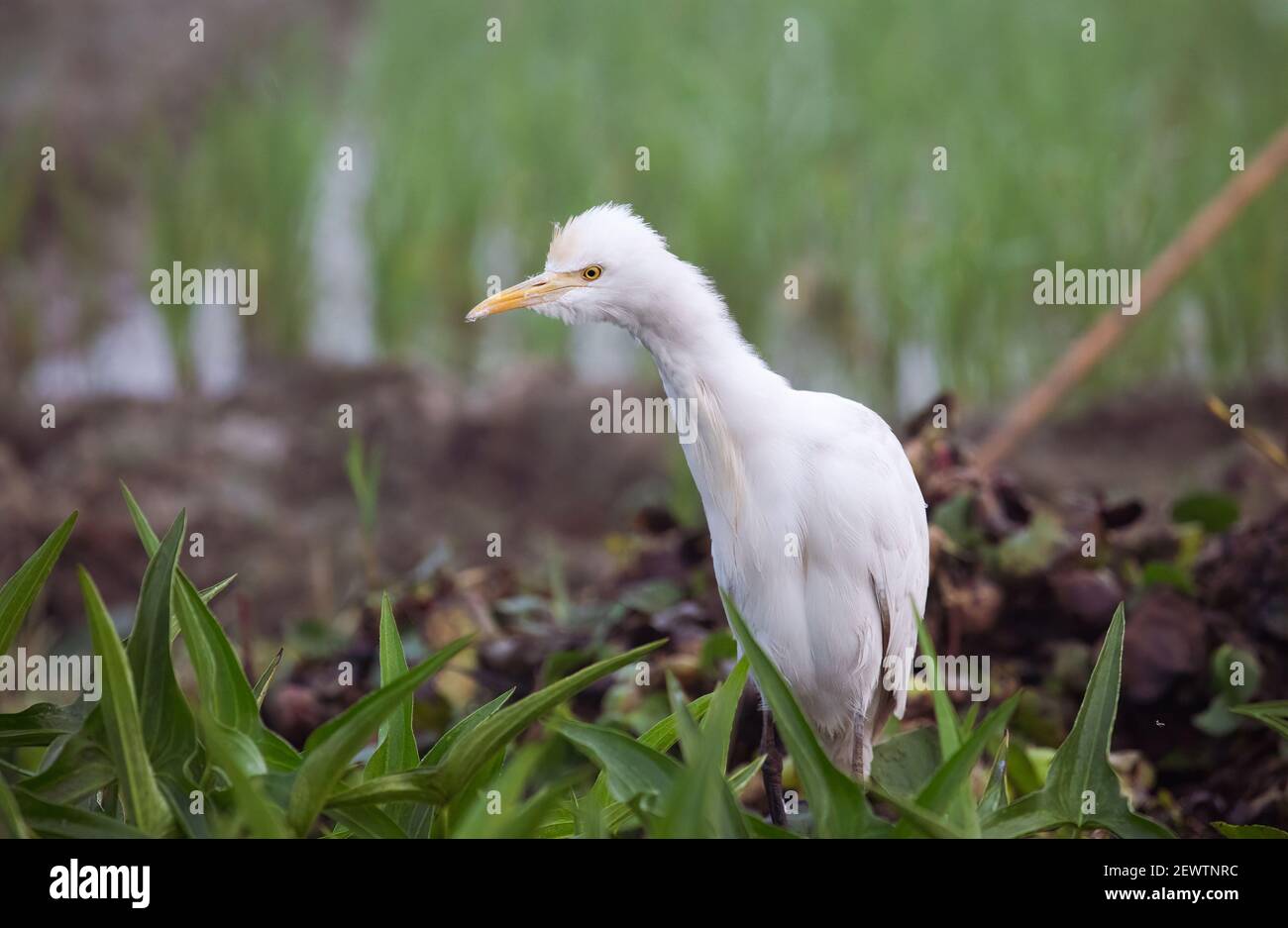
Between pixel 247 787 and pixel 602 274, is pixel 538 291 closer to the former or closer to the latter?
pixel 602 274

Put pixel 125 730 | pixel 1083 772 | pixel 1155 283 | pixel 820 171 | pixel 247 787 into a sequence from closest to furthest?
pixel 247 787
pixel 125 730
pixel 1083 772
pixel 1155 283
pixel 820 171

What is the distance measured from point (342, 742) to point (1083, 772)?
812 millimetres

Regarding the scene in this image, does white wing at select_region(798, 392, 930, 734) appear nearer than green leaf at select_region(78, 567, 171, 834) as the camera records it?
No

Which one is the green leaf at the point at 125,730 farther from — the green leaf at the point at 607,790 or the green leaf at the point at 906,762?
the green leaf at the point at 906,762

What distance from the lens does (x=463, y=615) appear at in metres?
2.44

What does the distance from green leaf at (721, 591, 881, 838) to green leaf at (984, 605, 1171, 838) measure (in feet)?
0.62

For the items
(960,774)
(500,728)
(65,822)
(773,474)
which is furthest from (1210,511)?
(65,822)

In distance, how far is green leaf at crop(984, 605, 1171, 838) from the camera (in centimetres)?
135

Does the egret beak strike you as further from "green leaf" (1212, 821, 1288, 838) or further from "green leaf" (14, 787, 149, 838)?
"green leaf" (1212, 821, 1288, 838)

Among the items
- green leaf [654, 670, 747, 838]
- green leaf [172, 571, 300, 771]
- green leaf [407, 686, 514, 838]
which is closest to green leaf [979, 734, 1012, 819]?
green leaf [654, 670, 747, 838]

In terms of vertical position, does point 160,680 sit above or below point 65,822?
above

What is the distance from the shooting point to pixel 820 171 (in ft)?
12.5

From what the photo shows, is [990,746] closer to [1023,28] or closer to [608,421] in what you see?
[608,421]

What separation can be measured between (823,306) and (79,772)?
283 centimetres
